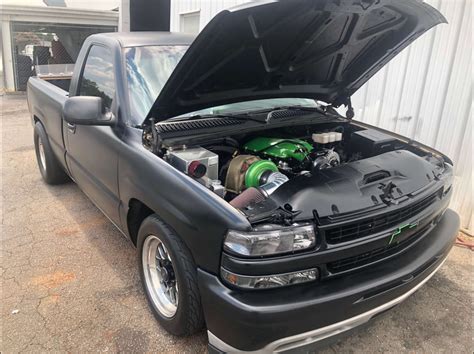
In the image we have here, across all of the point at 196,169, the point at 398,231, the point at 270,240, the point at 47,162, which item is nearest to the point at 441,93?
the point at 398,231

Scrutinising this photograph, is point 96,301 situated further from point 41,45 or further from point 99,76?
point 41,45

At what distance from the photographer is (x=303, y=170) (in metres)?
2.76

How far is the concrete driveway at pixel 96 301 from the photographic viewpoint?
249 centimetres

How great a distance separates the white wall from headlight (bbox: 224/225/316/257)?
302 centimetres

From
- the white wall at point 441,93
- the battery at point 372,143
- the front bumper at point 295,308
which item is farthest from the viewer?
the white wall at point 441,93

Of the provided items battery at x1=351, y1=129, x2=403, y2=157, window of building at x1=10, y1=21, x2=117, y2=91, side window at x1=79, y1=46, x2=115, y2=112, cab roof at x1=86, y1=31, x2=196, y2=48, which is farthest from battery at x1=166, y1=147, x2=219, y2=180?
window of building at x1=10, y1=21, x2=117, y2=91

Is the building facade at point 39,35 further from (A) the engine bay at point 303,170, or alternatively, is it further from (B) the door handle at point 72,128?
(A) the engine bay at point 303,170

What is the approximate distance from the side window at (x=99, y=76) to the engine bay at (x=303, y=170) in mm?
1003

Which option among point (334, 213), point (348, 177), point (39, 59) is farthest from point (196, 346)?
point (39, 59)

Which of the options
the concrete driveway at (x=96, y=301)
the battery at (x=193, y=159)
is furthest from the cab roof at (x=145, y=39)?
the concrete driveway at (x=96, y=301)

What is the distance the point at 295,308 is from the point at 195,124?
1510 mm

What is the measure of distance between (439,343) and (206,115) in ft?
7.29

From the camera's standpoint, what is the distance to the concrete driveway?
8.18 feet

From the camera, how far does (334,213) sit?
197cm
